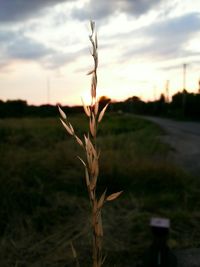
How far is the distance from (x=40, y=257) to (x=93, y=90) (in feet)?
12.0

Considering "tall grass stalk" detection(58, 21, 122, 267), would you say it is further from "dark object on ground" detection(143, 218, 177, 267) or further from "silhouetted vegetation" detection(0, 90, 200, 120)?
"silhouetted vegetation" detection(0, 90, 200, 120)

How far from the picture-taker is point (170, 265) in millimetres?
3428

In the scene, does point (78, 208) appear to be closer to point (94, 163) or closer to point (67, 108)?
point (94, 163)

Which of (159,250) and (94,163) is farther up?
(94,163)

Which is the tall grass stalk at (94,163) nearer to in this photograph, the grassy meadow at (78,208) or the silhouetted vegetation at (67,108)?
the grassy meadow at (78,208)

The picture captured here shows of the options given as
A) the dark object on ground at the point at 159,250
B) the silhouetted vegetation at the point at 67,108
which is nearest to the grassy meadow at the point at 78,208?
the dark object on ground at the point at 159,250

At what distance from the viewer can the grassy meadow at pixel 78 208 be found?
168 inches

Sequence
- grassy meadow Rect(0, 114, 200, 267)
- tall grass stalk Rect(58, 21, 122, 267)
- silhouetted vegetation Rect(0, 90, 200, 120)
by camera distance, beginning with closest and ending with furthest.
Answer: tall grass stalk Rect(58, 21, 122, 267)
grassy meadow Rect(0, 114, 200, 267)
silhouetted vegetation Rect(0, 90, 200, 120)

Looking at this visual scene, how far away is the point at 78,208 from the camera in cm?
528

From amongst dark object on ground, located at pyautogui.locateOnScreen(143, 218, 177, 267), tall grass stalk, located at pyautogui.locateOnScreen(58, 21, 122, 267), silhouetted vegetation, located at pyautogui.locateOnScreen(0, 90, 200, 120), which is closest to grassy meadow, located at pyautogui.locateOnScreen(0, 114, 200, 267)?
dark object on ground, located at pyautogui.locateOnScreen(143, 218, 177, 267)

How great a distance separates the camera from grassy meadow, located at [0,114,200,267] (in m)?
4.28

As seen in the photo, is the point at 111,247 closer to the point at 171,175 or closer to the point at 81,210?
the point at 81,210

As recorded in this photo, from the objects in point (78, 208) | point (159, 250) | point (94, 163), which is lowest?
point (78, 208)

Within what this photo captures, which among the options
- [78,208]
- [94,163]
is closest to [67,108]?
[78,208]
